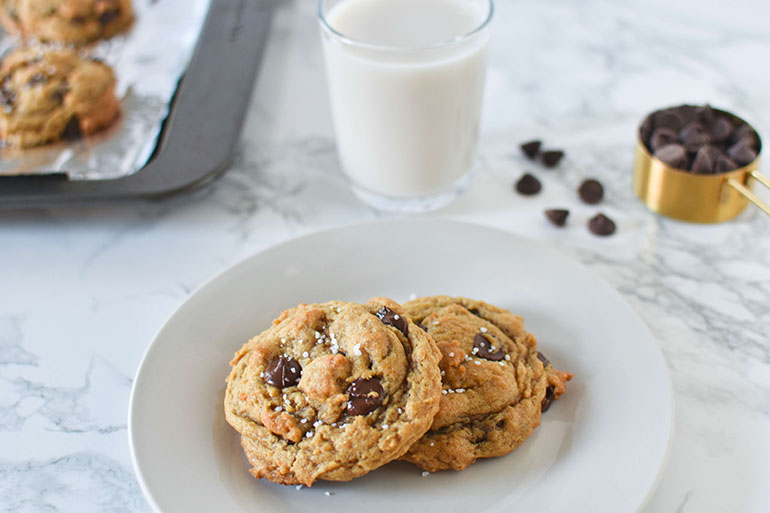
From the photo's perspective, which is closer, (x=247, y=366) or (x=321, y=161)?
(x=247, y=366)

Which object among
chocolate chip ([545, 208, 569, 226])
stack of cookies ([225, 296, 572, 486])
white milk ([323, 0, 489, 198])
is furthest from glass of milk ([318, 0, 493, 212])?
stack of cookies ([225, 296, 572, 486])

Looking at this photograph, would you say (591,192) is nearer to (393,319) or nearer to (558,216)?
(558,216)

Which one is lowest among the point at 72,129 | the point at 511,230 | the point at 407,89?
the point at 511,230

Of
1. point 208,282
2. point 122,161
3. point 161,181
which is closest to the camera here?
point 208,282

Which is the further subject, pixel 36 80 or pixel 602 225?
pixel 36 80

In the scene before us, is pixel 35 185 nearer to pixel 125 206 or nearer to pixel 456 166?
pixel 125 206

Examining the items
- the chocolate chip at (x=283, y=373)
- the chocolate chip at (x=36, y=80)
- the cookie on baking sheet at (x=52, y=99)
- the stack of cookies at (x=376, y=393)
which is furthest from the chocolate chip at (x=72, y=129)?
the chocolate chip at (x=283, y=373)

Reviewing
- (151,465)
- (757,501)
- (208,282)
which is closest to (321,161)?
(208,282)

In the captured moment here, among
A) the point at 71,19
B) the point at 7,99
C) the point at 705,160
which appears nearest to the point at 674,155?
the point at 705,160
